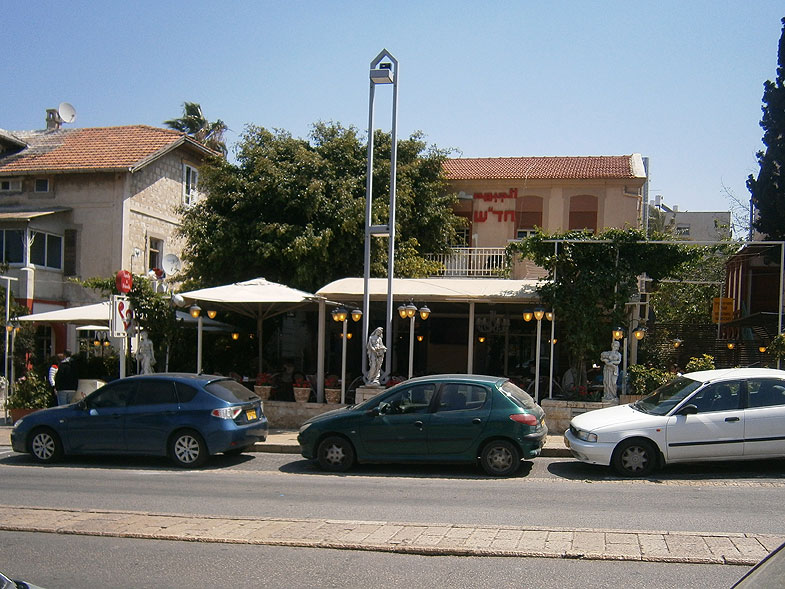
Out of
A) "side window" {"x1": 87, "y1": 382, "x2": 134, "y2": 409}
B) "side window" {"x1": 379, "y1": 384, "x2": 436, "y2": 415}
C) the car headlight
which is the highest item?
"side window" {"x1": 379, "y1": 384, "x2": 436, "y2": 415}

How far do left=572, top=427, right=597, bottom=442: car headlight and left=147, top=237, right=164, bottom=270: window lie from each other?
67.8 feet

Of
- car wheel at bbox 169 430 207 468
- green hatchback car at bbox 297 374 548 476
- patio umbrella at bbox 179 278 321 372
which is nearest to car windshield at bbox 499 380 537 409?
green hatchback car at bbox 297 374 548 476

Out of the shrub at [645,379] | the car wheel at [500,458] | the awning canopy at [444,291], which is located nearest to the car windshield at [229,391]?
the awning canopy at [444,291]

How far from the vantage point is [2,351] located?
2347 centimetres

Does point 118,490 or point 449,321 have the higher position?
point 449,321

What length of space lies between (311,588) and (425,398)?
5.78 meters

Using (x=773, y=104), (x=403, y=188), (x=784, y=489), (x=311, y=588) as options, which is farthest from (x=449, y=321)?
(x=311, y=588)

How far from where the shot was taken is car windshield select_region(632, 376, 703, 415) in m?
11.1

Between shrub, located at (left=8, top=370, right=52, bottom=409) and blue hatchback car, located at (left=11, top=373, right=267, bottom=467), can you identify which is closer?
blue hatchback car, located at (left=11, top=373, right=267, bottom=467)

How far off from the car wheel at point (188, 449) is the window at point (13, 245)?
15.6m

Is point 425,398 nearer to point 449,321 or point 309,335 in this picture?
point 449,321

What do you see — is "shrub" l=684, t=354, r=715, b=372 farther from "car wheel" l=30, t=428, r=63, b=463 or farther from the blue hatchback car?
"car wheel" l=30, t=428, r=63, b=463

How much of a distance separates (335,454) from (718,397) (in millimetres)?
5765

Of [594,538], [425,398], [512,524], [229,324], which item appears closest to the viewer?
[594,538]
